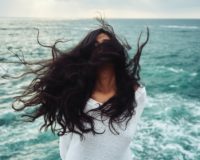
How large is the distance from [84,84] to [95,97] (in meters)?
0.08

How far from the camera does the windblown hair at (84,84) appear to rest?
1861 millimetres

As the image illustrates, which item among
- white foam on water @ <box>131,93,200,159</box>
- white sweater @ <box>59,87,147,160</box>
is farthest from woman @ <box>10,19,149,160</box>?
white foam on water @ <box>131,93,200,159</box>

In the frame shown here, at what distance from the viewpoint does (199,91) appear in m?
17.2

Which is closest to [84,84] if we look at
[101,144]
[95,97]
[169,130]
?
[95,97]

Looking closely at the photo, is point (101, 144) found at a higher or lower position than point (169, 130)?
higher

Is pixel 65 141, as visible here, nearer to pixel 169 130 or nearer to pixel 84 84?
pixel 84 84

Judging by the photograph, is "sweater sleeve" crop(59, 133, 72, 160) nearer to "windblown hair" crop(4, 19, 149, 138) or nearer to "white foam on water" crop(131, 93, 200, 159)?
"windblown hair" crop(4, 19, 149, 138)

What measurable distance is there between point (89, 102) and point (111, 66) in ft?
0.68

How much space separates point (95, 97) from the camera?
75.0 inches

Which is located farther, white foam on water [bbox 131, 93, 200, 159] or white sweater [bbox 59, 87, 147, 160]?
white foam on water [bbox 131, 93, 200, 159]

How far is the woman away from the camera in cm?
187

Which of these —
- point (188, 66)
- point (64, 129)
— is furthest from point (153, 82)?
point (64, 129)

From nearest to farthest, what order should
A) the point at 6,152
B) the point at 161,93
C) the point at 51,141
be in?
the point at 6,152, the point at 51,141, the point at 161,93

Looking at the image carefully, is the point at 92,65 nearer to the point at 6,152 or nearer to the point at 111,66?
the point at 111,66
